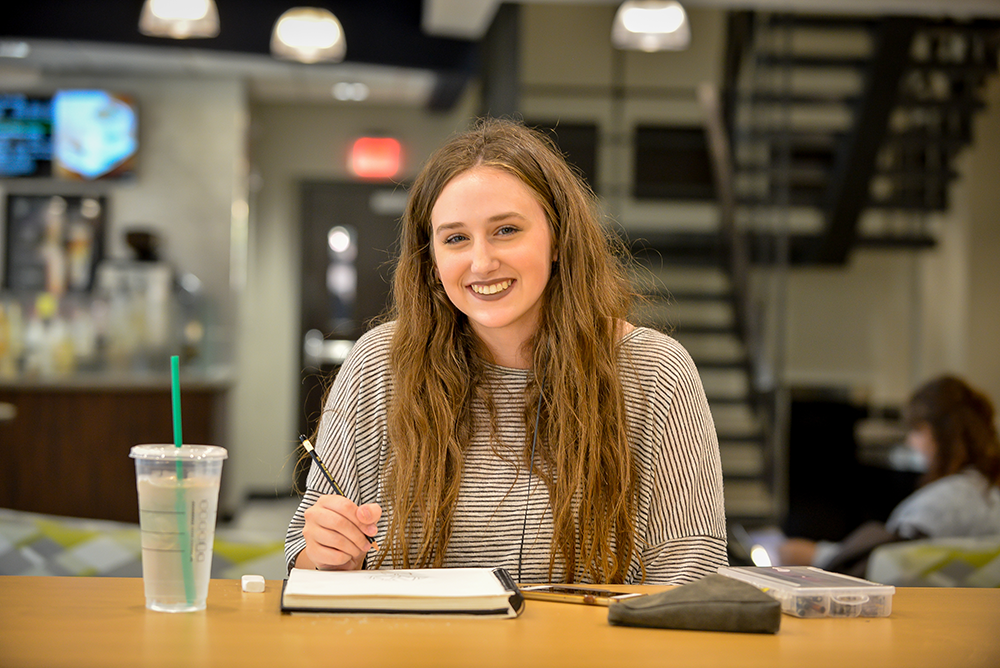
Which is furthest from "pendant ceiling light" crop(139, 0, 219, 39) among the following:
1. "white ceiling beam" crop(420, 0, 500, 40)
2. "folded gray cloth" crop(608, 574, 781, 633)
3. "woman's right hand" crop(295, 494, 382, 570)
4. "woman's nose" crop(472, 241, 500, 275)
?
"folded gray cloth" crop(608, 574, 781, 633)

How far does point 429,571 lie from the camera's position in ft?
4.00

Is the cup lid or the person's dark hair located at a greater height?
the cup lid

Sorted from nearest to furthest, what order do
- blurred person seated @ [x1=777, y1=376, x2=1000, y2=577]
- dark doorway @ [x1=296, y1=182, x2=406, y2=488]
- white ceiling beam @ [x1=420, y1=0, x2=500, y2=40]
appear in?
1. blurred person seated @ [x1=777, y1=376, x2=1000, y2=577]
2. white ceiling beam @ [x1=420, y1=0, x2=500, y2=40]
3. dark doorway @ [x1=296, y1=182, x2=406, y2=488]

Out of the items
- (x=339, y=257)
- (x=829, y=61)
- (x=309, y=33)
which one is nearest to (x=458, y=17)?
(x=309, y=33)

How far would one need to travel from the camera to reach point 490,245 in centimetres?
165

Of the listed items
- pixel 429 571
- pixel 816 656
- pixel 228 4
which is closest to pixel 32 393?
pixel 228 4

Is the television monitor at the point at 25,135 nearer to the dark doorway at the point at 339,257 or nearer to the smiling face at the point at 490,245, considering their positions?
the dark doorway at the point at 339,257

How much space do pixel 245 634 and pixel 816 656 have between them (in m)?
0.56

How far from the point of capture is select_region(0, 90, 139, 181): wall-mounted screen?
Result: 6.62 meters

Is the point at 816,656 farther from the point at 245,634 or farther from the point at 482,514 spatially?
the point at 482,514

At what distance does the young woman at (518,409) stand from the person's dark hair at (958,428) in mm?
2034

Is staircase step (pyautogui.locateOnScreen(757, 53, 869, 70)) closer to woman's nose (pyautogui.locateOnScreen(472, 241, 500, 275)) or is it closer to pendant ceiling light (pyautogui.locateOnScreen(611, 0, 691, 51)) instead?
pendant ceiling light (pyautogui.locateOnScreen(611, 0, 691, 51))

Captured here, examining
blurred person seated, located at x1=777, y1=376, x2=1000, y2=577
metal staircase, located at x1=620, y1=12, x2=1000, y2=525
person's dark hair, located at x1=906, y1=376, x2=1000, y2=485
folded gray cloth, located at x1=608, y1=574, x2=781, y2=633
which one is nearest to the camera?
folded gray cloth, located at x1=608, y1=574, x2=781, y2=633

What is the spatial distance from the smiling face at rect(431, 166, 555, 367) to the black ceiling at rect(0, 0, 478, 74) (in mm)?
4782
